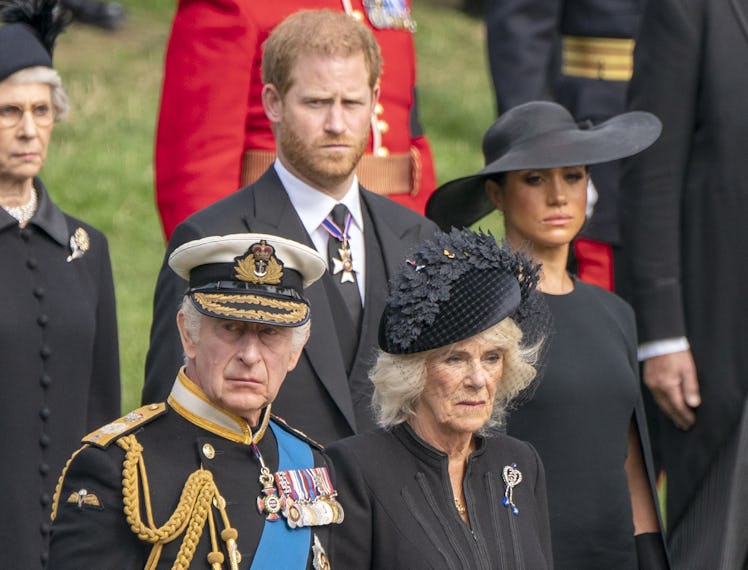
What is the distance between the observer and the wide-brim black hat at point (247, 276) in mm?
4344

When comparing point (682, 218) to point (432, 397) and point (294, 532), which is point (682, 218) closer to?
point (432, 397)

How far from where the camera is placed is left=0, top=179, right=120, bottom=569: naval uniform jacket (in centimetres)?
579

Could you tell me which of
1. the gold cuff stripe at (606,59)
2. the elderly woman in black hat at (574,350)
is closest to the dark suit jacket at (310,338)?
the elderly woman in black hat at (574,350)

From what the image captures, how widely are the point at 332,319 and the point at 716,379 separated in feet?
4.28

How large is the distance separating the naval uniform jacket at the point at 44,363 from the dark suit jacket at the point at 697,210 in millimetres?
1729

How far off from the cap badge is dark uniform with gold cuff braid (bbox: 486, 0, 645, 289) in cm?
284

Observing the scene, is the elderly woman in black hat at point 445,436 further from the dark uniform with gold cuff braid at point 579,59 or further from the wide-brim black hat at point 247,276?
the dark uniform with gold cuff braid at point 579,59

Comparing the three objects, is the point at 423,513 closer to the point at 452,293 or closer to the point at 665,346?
the point at 452,293

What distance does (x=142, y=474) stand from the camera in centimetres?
420

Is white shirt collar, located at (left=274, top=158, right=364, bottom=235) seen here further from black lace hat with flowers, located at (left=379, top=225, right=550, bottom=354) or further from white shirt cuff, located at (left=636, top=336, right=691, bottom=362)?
white shirt cuff, located at (left=636, top=336, right=691, bottom=362)

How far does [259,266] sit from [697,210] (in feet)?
6.42

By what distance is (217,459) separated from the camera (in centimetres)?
434

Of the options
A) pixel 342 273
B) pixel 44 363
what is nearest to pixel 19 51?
pixel 44 363

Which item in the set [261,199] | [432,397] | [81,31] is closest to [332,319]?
[261,199]
